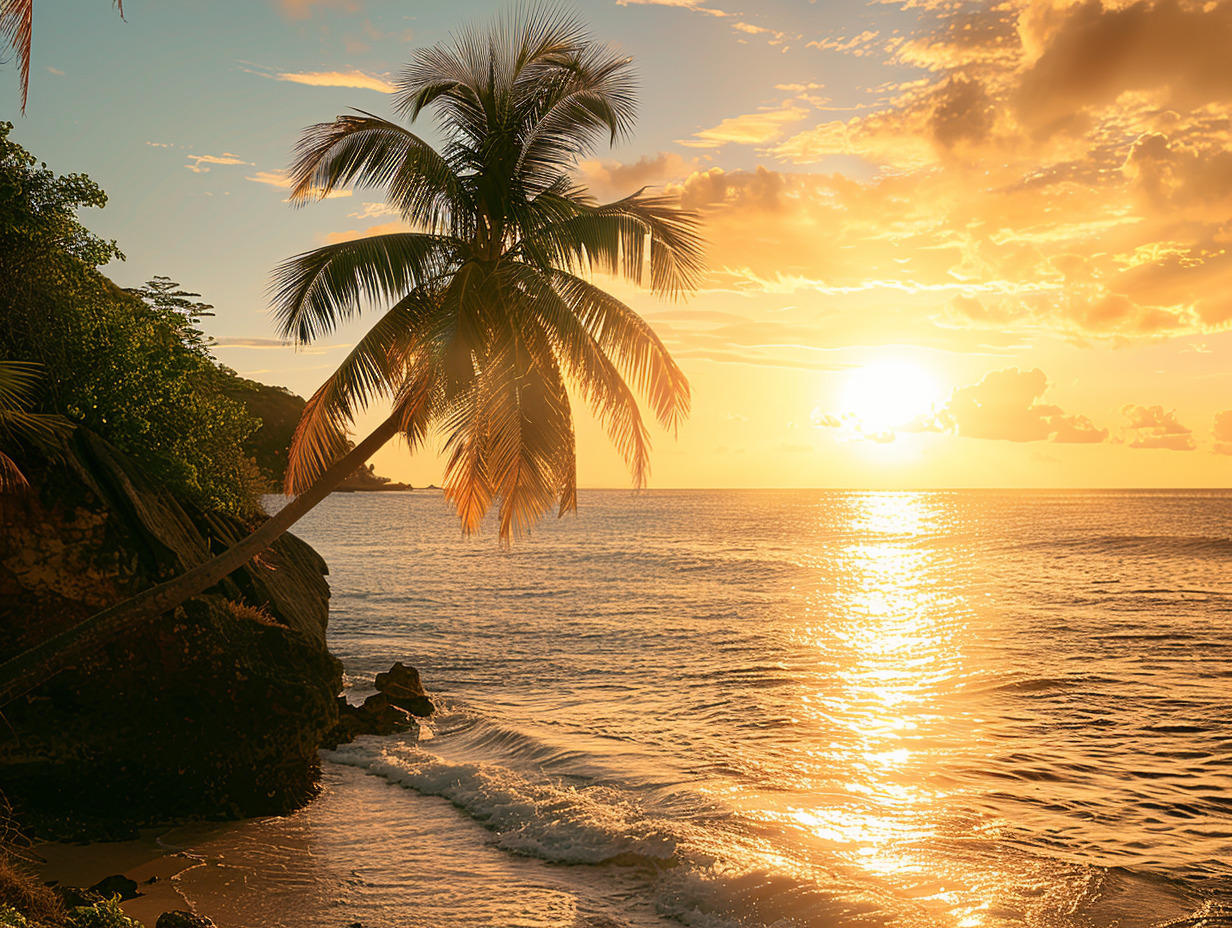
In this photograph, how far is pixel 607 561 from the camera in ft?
188

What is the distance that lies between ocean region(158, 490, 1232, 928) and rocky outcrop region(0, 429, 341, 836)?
0.89 meters

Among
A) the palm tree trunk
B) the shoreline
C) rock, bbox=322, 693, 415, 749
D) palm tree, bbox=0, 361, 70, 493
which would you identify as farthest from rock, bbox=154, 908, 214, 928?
rock, bbox=322, 693, 415, 749

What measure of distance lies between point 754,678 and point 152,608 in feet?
54.7

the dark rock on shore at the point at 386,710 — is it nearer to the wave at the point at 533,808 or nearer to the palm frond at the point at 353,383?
the wave at the point at 533,808

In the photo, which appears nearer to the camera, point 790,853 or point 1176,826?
point 790,853

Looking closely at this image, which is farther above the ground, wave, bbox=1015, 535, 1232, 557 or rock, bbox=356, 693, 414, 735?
wave, bbox=1015, 535, 1232, 557

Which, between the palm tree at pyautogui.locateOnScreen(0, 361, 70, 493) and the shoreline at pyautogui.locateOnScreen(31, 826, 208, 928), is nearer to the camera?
the shoreline at pyautogui.locateOnScreen(31, 826, 208, 928)

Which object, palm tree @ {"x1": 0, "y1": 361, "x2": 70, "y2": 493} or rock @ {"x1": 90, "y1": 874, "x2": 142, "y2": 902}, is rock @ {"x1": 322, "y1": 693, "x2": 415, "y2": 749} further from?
palm tree @ {"x1": 0, "y1": 361, "x2": 70, "y2": 493}

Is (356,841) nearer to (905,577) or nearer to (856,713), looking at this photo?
(856,713)

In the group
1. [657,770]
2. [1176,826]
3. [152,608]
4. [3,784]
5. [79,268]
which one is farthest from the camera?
[657,770]

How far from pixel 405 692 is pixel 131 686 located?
843cm

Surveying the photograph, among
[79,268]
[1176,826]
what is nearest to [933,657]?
[1176,826]

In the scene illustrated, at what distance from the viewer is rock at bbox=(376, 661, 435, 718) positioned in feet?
61.1

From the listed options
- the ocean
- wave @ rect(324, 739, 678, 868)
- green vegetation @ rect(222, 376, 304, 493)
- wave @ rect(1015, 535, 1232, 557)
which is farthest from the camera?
wave @ rect(1015, 535, 1232, 557)
